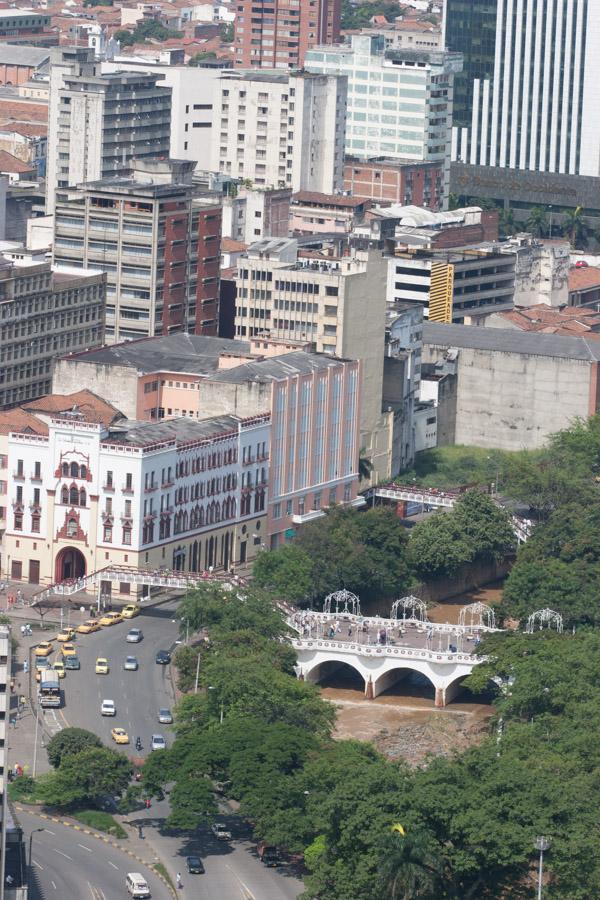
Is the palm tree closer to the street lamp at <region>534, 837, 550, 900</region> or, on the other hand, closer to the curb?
the street lamp at <region>534, 837, 550, 900</region>

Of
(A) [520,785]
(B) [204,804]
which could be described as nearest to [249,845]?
(B) [204,804]

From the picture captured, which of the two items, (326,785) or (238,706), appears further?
(238,706)

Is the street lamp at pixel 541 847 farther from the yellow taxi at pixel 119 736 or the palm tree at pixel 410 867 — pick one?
the yellow taxi at pixel 119 736

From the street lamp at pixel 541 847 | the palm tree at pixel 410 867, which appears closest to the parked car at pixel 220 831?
the palm tree at pixel 410 867

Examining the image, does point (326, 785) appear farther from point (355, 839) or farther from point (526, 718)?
point (526, 718)

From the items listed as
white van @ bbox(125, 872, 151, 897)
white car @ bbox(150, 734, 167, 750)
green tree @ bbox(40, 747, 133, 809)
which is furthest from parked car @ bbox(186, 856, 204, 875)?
white car @ bbox(150, 734, 167, 750)

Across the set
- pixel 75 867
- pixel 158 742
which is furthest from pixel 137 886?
pixel 158 742

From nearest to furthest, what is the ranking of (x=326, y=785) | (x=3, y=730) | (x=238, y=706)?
1. (x=3, y=730)
2. (x=326, y=785)
3. (x=238, y=706)
